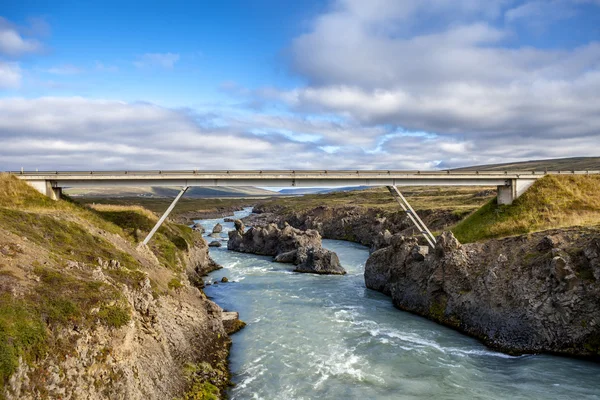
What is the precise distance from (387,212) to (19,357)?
89.6 m

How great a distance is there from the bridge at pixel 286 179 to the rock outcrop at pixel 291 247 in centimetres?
1410

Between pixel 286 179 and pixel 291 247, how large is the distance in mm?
25822

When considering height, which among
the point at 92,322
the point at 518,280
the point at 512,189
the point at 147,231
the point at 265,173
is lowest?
the point at 518,280

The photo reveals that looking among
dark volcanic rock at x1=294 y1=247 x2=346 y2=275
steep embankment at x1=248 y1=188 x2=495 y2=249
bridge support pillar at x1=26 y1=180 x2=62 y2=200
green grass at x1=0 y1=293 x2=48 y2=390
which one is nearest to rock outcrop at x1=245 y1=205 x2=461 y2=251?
steep embankment at x1=248 y1=188 x2=495 y2=249

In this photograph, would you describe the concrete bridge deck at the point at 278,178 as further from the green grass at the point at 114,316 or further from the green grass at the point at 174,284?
the green grass at the point at 114,316

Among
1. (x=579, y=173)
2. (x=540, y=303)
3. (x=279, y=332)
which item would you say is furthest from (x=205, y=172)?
(x=579, y=173)

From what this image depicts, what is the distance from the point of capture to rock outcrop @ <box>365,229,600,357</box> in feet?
88.2

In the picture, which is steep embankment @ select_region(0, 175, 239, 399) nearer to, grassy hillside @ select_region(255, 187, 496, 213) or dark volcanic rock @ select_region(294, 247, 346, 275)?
dark volcanic rock @ select_region(294, 247, 346, 275)

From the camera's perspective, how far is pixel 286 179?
4647cm

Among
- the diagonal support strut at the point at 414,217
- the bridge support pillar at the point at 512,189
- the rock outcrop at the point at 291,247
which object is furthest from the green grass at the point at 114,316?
the bridge support pillar at the point at 512,189

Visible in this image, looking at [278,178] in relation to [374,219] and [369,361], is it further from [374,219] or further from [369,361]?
[374,219]

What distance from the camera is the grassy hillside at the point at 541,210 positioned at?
1603 inches

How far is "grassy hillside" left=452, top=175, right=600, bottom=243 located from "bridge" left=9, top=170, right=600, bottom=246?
163 centimetres

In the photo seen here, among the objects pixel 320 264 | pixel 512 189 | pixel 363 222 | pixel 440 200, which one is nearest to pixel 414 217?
pixel 512 189
